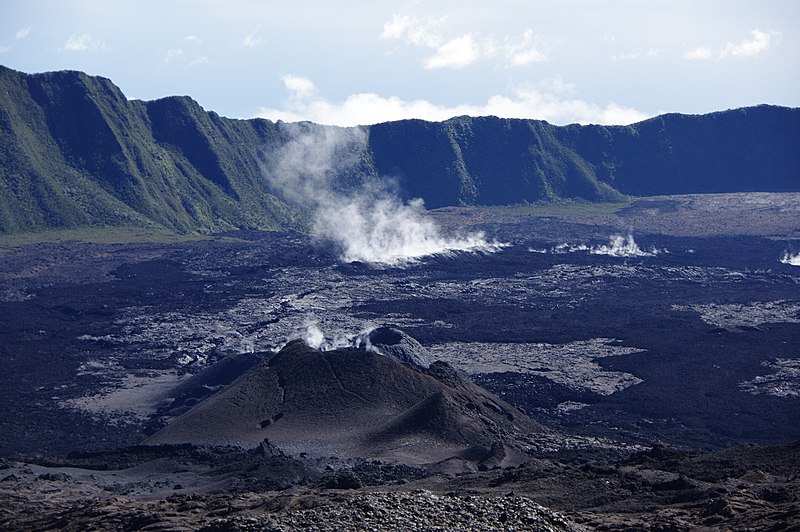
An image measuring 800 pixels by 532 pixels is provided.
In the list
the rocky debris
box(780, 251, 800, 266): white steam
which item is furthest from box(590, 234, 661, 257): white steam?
the rocky debris

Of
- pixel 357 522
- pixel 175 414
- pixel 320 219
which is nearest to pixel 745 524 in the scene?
pixel 357 522

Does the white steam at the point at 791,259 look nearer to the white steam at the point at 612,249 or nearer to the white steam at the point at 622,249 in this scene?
the white steam at the point at 612,249

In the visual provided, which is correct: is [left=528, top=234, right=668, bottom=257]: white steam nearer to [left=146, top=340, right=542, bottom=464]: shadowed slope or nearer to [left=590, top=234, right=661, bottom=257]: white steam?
[left=590, top=234, right=661, bottom=257]: white steam

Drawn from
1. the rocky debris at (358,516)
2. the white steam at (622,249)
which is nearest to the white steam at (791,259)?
the white steam at (622,249)

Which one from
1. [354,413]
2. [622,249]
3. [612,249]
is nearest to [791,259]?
[622,249]

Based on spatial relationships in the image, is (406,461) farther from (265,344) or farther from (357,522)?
(265,344)

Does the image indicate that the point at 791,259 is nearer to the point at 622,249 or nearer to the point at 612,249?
the point at 622,249

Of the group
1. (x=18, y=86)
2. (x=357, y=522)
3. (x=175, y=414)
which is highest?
(x=18, y=86)
